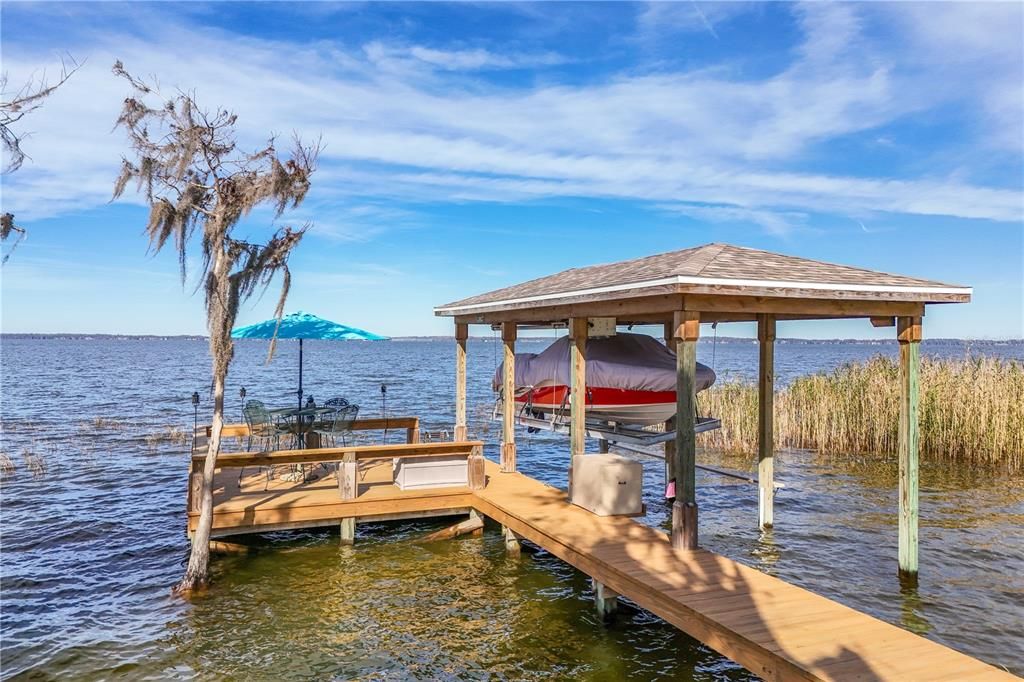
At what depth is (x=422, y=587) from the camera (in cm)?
884

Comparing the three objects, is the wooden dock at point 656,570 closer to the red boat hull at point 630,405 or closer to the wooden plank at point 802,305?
the red boat hull at point 630,405

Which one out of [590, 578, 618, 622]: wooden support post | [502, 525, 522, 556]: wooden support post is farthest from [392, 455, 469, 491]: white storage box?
[590, 578, 618, 622]: wooden support post

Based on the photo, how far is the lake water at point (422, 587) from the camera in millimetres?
6883

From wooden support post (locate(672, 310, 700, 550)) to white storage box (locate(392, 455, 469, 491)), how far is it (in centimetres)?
438

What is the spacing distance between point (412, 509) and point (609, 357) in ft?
13.2

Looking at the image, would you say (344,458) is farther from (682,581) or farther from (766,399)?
(766,399)

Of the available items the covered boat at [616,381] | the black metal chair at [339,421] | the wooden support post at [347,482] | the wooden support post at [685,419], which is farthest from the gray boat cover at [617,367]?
the wooden support post at [685,419]

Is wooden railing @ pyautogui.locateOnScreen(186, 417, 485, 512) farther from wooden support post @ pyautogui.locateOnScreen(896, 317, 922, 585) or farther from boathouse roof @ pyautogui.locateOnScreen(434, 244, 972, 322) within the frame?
wooden support post @ pyautogui.locateOnScreen(896, 317, 922, 585)

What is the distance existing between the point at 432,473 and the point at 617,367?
3470mm

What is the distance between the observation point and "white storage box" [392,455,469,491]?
1081 cm

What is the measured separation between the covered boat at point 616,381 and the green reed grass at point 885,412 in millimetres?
8498

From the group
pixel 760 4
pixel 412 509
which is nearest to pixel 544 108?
pixel 760 4

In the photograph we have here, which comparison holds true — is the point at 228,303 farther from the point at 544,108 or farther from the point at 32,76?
the point at 544,108

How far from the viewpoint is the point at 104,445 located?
20.8 metres
